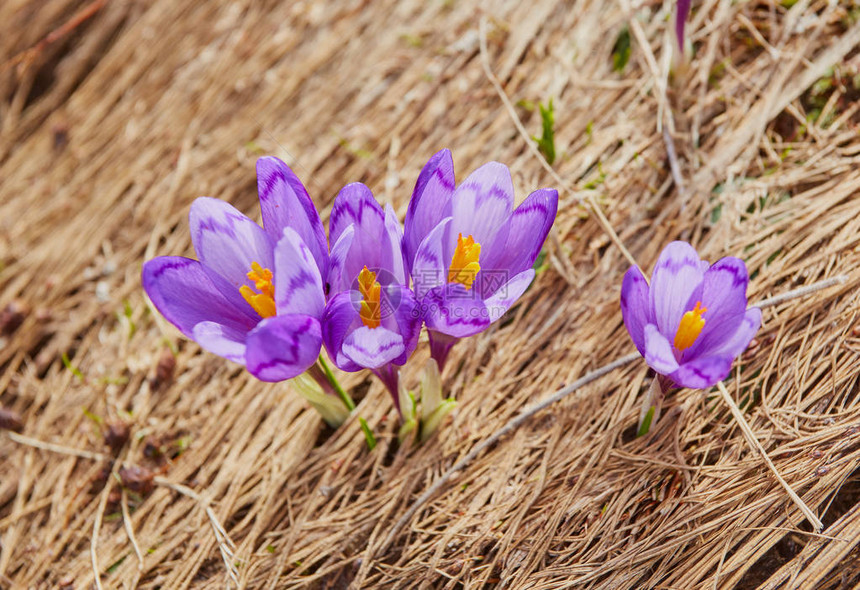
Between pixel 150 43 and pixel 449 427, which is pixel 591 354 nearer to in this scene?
pixel 449 427

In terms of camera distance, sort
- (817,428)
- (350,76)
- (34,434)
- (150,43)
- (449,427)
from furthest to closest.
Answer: (150,43) < (350,76) < (34,434) < (449,427) < (817,428)

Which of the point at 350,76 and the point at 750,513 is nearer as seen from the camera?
the point at 750,513

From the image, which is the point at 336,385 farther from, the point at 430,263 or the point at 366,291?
the point at 430,263

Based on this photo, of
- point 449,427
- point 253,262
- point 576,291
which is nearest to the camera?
point 253,262

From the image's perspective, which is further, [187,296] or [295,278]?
[187,296]

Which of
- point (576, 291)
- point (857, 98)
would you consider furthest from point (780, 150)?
point (576, 291)

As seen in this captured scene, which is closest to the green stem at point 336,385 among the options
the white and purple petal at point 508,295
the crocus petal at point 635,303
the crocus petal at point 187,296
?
the crocus petal at point 187,296

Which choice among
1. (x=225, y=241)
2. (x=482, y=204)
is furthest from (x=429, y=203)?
(x=225, y=241)

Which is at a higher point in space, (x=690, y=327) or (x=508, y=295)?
(x=508, y=295)
